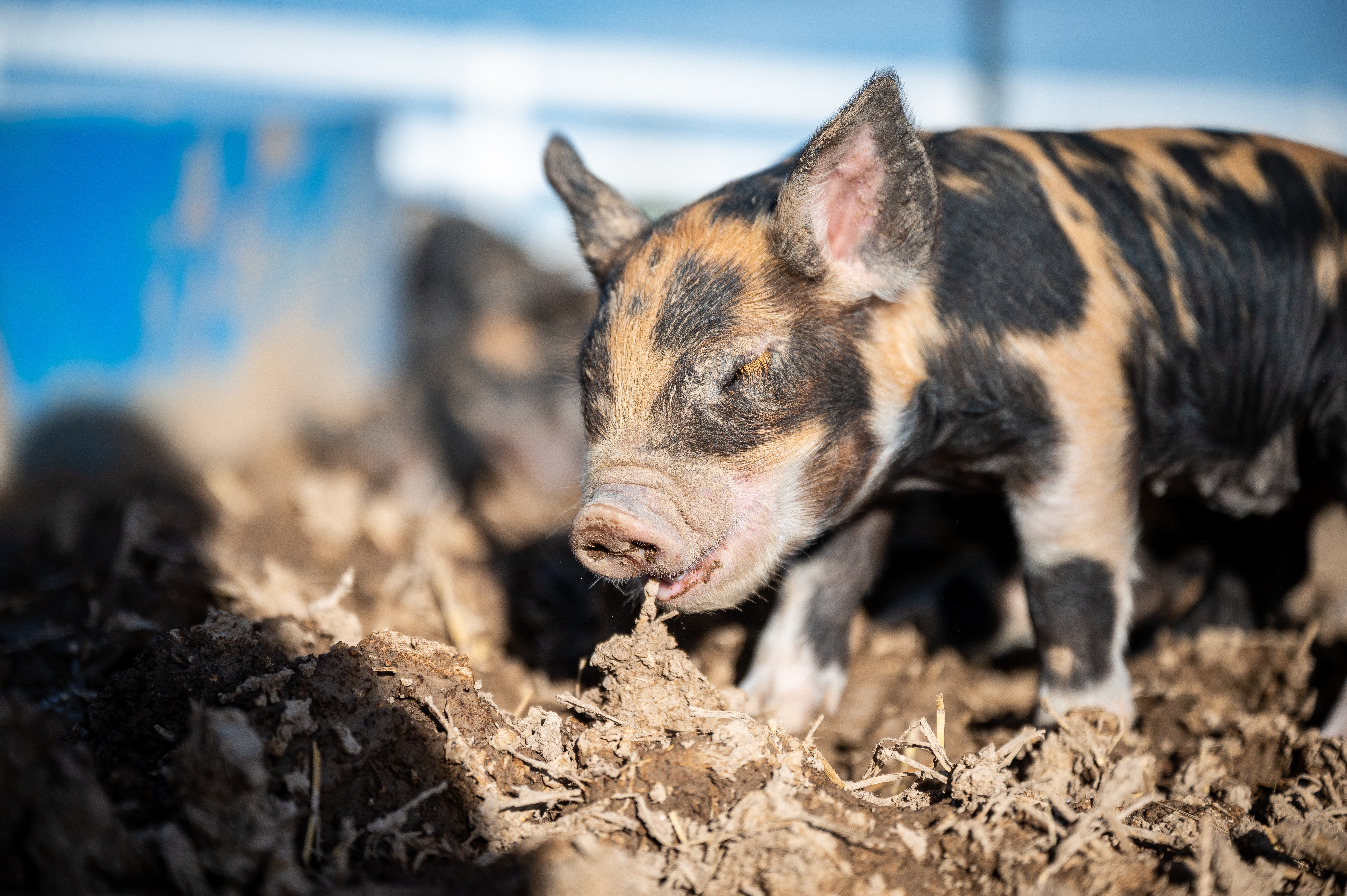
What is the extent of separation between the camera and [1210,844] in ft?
5.85

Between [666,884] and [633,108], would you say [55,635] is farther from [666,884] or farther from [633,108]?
[633,108]

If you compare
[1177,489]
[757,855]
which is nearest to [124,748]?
[757,855]

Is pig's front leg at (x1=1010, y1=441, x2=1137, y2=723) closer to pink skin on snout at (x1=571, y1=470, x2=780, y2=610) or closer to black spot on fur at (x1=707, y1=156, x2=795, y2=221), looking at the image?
pink skin on snout at (x1=571, y1=470, x2=780, y2=610)

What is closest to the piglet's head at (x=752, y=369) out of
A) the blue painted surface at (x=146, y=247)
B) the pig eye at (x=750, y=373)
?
the pig eye at (x=750, y=373)

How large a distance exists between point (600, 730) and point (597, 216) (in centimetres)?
163

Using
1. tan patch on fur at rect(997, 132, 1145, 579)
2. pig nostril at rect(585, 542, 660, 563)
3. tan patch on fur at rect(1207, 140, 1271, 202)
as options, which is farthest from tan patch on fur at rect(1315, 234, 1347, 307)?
pig nostril at rect(585, 542, 660, 563)

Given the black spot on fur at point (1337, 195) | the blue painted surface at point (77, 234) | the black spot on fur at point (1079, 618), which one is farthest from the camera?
the blue painted surface at point (77, 234)

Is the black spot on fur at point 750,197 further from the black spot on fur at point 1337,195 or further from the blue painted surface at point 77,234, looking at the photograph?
the blue painted surface at point 77,234

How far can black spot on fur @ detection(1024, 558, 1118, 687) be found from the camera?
2762mm

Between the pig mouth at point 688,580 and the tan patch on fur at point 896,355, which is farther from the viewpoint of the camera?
the tan patch on fur at point 896,355

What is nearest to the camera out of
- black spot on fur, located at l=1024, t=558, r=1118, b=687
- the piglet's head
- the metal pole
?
the piglet's head

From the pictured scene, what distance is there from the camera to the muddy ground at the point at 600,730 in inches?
65.6

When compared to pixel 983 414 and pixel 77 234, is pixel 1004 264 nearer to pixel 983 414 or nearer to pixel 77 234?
pixel 983 414

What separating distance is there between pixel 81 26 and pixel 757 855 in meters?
10.5
